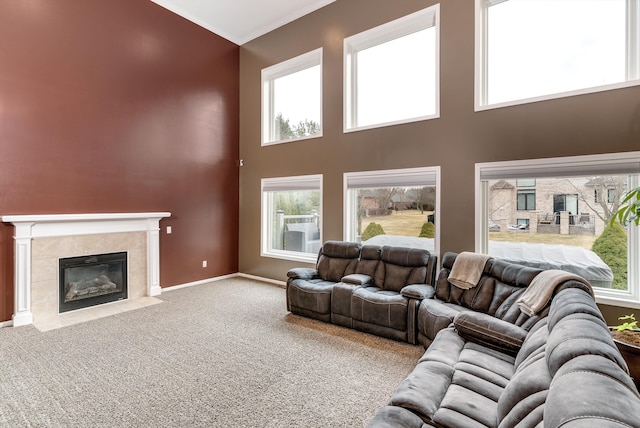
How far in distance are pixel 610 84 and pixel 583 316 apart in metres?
2.80

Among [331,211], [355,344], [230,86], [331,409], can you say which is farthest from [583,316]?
[230,86]

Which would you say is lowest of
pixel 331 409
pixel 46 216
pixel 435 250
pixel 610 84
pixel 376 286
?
pixel 331 409

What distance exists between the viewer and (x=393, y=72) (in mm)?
4559

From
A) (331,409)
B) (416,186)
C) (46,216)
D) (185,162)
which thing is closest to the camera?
(331,409)

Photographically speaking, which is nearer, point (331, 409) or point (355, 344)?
point (331, 409)

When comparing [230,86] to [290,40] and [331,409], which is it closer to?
[290,40]

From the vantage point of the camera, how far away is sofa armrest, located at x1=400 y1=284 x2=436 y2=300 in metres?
3.20

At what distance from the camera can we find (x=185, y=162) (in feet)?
17.9

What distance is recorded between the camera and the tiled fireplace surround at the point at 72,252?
12.3 feet

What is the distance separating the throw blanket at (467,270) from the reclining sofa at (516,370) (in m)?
0.12

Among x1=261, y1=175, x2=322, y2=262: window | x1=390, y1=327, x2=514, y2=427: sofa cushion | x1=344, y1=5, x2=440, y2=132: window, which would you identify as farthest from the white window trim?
x1=261, y1=175, x2=322, y2=262: window

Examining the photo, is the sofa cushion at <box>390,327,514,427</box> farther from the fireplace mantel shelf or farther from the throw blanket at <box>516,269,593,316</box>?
the fireplace mantel shelf

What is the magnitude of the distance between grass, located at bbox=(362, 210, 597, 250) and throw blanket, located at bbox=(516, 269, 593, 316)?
116 cm

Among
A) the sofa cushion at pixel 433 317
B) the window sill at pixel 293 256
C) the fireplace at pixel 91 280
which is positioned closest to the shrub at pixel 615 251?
the sofa cushion at pixel 433 317
